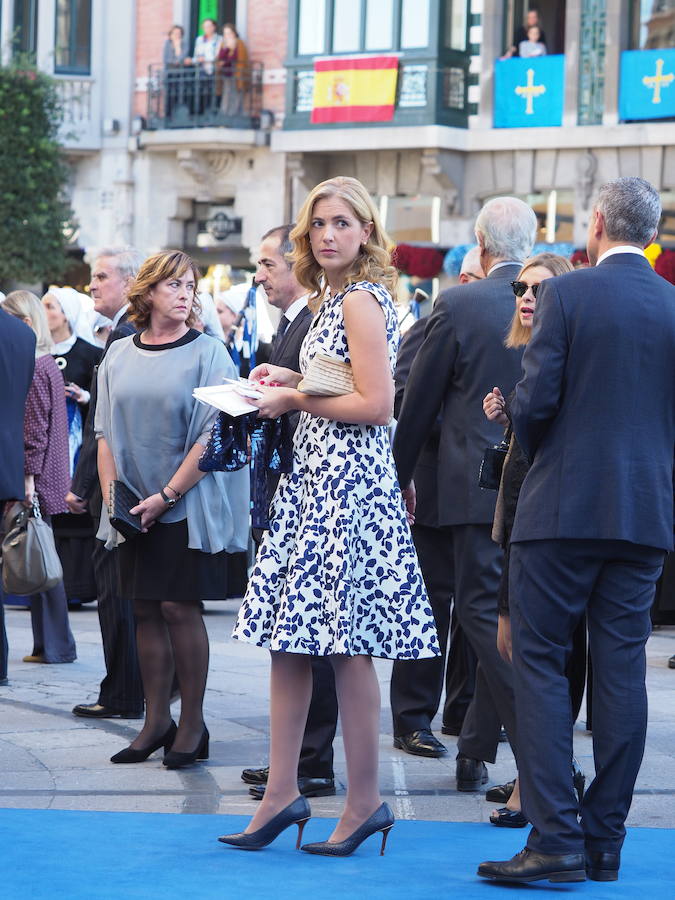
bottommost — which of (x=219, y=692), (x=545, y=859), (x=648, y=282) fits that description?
(x=219, y=692)

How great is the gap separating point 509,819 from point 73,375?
5.95 m

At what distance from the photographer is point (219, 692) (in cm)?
899

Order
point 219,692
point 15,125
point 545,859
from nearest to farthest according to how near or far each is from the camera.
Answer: point 545,859
point 219,692
point 15,125

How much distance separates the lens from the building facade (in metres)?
25.8

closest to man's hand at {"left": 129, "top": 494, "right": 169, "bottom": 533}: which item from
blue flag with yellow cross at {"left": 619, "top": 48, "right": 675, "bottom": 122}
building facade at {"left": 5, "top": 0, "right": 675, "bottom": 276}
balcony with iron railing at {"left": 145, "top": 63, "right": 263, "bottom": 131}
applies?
building facade at {"left": 5, "top": 0, "right": 675, "bottom": 276}

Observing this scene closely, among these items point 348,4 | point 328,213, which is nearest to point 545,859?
point 328,213

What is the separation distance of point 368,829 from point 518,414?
4.59 feet

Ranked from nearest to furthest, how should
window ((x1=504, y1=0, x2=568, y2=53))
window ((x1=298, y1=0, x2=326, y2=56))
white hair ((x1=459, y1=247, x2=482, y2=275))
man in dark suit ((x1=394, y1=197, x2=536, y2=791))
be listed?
1. man in dark suit ((x1=394, y1=197, x2=536, y2=791))
2. white hair ((x1=459, y1=247, x2=482, y2=275))
3. window ((x1=504, y1=0, x2=568, y2=53))
4. window ((x1=298, y1=0, x2=326, y2=56))

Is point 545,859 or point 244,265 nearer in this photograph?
point 545,859

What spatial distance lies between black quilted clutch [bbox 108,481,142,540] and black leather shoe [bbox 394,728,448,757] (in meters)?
1.47

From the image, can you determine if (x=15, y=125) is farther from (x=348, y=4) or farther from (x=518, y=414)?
(x=518, y=414)

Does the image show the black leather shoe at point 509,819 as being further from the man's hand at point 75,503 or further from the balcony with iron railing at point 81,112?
the balcony with iron railing at point 81,112

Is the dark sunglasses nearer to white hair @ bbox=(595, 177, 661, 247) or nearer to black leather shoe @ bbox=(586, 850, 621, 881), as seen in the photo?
white hair @ bbox=(595, 177, 661, 247)

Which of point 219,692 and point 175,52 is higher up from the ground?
point 175,52
